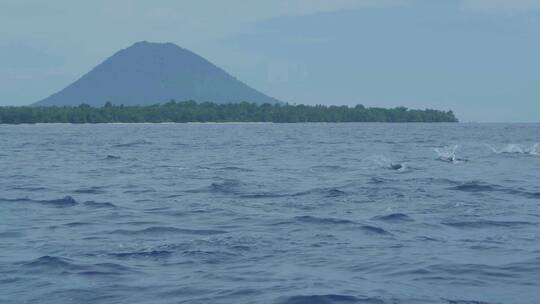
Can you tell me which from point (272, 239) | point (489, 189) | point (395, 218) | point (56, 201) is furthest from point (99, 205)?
point (489, 189)

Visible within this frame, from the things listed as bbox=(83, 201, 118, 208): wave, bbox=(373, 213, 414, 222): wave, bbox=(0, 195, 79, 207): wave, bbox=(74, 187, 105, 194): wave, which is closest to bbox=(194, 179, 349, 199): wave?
bbox=(74, 187, 105, 194): wave

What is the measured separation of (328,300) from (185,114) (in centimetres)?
15337

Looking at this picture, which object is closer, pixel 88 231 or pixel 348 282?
pixel 348 282

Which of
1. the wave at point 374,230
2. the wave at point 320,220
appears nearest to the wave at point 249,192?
Answer: the wave at point 320,220

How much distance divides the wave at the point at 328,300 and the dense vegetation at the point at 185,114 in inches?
5714

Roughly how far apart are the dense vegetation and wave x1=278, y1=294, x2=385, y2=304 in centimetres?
14515

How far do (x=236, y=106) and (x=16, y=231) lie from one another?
160448 mm

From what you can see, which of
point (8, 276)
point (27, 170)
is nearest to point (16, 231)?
point (8, 276)

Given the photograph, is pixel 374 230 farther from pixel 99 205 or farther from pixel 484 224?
pixel 99 205

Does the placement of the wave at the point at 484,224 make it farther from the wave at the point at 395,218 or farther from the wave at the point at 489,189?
the wave at the point at 489,189

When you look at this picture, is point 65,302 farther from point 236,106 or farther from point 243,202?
point 236,106

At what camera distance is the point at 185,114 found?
536 ft

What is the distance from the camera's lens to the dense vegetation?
155125mm

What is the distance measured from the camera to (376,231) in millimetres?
16625
